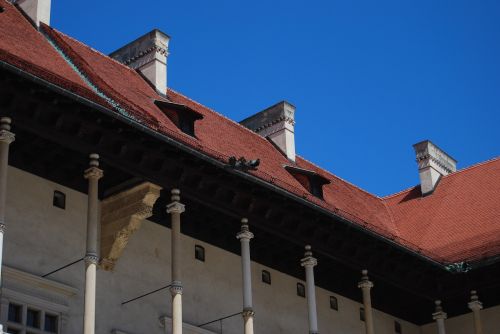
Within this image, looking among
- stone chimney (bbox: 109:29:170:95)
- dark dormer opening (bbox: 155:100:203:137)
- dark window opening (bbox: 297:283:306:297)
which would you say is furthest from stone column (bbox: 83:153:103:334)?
stone chimney (bbox: 109:29:170:95)

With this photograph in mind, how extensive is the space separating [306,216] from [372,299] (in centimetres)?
535

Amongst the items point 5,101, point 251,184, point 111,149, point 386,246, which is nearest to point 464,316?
point 386,246

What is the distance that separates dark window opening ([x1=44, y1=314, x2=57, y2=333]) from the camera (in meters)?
22.4

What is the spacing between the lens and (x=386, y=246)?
28875 mm

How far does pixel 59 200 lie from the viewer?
23609 mm

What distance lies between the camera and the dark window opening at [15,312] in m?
21.7

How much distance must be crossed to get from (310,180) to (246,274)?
7515 millimetres

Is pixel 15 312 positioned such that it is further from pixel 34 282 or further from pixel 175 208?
pixel 175 208

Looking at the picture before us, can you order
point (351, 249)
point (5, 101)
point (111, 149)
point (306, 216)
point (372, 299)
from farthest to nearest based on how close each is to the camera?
1. point (372, 299)
2. point (351, 249)
3. point (306, 216)
4. point (111, 149)
5. point (5, 101)

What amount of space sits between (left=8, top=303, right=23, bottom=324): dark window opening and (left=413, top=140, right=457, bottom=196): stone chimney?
2002cm

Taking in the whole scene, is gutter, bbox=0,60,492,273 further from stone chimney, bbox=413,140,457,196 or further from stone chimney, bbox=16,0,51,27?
stone chimney, bbox=413,140,457,196

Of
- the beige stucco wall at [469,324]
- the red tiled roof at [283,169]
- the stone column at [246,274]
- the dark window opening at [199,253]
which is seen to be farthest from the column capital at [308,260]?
the beige stucco wall at [469,324]

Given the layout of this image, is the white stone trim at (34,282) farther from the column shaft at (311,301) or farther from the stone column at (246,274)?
the column shaft at (311,301)

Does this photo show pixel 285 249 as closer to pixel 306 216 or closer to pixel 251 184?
pixel 306 216
